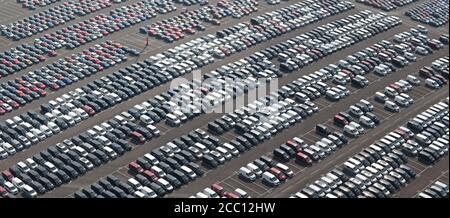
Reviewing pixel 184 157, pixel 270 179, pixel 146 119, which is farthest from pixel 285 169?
pixel 146 119

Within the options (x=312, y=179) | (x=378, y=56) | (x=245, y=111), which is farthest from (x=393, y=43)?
(x=312, y=179)

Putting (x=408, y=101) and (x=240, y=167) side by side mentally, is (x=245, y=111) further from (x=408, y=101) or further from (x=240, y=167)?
(x=408, y=101)

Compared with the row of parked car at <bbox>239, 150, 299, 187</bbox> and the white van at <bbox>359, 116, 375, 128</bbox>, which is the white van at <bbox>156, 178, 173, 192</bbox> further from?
the white van at <bbox>359, 116, 375, 128</bbox>

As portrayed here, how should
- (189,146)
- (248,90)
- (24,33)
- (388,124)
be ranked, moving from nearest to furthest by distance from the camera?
(189,146), (388,124), (248,90), (24,33)

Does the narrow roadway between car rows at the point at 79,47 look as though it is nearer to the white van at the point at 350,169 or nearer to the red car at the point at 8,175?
the red car at the point at 8,175

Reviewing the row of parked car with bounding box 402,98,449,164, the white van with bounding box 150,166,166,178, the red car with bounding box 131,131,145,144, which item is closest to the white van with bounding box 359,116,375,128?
the row of parked car with bounding box 402,98,449,164

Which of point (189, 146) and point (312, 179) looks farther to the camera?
point (189, 146)

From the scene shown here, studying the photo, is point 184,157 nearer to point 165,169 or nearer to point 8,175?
point 165,169
